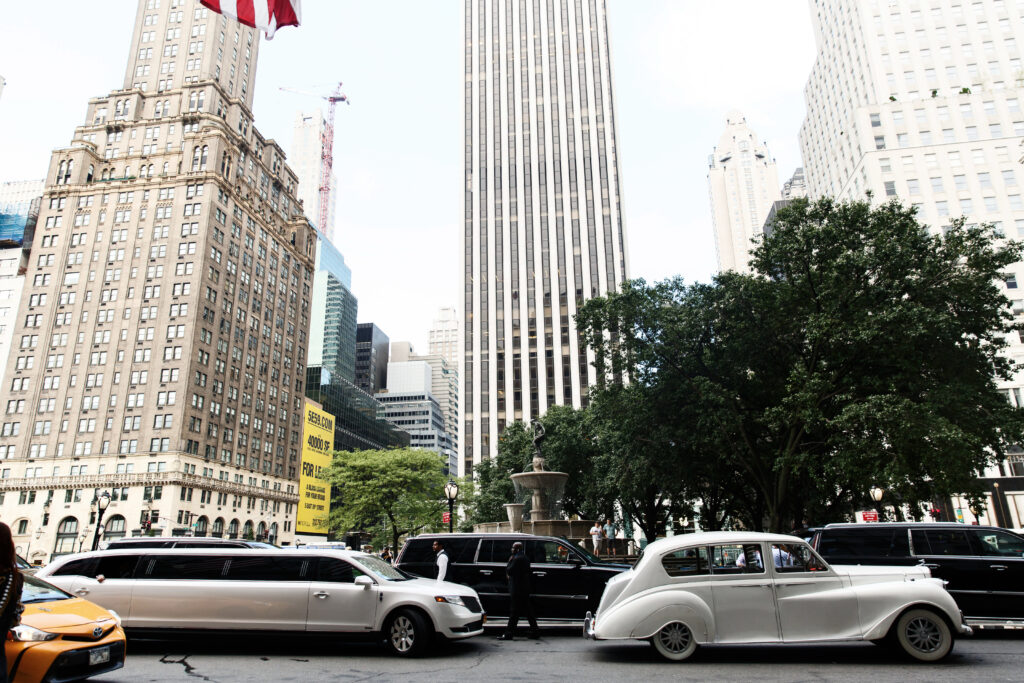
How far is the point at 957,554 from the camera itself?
11.8 m

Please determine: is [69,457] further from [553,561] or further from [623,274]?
[553,561]

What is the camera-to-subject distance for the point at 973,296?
21344 millimetres

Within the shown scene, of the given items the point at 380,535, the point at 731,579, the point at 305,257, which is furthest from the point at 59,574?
the point at 305,257

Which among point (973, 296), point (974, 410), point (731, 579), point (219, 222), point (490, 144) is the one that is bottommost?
point (731, 579)

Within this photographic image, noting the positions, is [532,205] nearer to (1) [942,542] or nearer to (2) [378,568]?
(1) [942,542]

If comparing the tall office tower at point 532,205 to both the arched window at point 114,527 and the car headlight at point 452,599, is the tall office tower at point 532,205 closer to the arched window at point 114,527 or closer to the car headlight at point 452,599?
the arched window at point 114,527

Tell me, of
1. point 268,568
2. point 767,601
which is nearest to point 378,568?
point 268,568

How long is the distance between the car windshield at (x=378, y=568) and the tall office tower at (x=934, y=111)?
63087 millimetres

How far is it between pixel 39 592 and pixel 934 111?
8232 centimetres

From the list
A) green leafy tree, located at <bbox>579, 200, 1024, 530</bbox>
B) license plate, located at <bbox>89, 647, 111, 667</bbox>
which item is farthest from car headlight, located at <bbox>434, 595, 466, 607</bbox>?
green leafy tree, located at <bbox>579, 200, 1024, 530</bbox>

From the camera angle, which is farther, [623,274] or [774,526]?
[623,274]

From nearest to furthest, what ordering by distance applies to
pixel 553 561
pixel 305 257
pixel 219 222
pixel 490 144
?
pixel 553 561
pixel 219 222
pixel 490 144
pixel 305 257

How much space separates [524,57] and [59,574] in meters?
97.1

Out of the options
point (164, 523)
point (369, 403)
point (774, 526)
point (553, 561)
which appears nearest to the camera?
point (553, 561)
